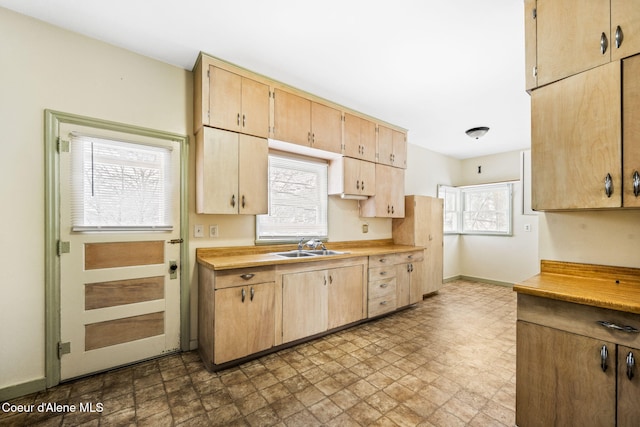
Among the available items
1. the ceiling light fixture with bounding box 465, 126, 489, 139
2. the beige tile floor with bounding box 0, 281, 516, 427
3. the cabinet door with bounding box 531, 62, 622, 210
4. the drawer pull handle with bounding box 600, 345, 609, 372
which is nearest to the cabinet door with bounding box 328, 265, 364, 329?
the beige tile floor with bounding box 0, 281, 516, 427

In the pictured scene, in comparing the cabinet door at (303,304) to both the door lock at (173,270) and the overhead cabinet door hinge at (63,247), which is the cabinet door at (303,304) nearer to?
the door lock at (173,270)

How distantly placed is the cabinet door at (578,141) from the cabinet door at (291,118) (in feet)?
6.90

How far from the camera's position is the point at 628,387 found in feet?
4.14

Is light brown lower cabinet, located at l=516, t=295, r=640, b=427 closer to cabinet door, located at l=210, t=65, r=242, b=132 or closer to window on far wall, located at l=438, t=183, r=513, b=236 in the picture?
cabinet door, located at l=210, t=65, r=242, b=132

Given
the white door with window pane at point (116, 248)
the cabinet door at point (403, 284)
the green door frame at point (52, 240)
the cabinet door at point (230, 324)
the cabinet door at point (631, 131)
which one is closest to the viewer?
the cabinet door at point (631, 131)

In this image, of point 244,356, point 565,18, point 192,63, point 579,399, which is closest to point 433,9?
point 565,18

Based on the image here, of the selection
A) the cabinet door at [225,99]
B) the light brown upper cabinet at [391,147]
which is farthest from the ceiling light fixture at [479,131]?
the cabinet door at [225,99]

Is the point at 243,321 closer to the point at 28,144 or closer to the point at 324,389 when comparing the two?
the point at 324,389

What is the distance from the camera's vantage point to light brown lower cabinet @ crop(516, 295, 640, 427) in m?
1.28

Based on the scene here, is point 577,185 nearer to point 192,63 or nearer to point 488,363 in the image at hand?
point 488,363

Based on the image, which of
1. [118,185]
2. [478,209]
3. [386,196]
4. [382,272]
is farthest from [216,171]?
[478,209]

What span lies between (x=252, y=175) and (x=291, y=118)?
2.66 ft

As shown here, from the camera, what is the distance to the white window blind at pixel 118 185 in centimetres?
224

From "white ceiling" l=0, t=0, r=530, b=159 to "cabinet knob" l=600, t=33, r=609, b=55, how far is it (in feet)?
2.04
